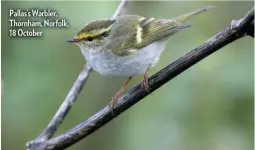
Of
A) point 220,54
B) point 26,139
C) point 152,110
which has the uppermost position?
point 220,54

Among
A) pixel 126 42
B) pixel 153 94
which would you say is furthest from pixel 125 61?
pixel 153 94

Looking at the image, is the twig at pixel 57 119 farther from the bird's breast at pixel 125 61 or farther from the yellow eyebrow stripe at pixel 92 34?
the yellow eyebrow stripe at pixel 92 34

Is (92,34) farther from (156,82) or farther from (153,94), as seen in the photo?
(156,82)

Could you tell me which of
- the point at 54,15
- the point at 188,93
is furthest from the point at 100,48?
the point at 188,93

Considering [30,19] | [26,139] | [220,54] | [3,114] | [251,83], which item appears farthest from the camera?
[26,139]

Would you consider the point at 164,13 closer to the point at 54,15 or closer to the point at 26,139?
the point at 54,15

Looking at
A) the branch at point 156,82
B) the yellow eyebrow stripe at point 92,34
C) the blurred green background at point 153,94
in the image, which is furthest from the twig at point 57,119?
the blurred green background at point 153,94
